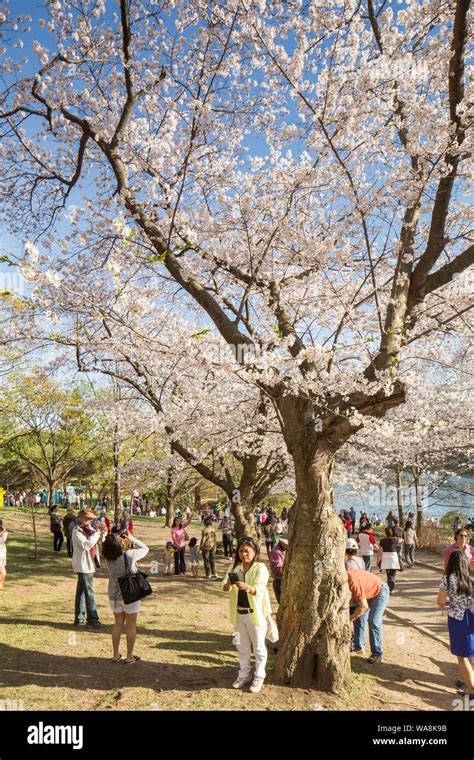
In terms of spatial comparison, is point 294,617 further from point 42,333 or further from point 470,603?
point 42,333

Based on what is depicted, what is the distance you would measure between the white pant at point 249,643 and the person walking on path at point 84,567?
3.05 meters

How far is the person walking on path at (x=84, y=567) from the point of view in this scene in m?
7.35

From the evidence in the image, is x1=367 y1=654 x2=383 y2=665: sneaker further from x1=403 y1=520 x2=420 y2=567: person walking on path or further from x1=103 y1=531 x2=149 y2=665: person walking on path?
x1=403 y1=520 x2=420 y2=567: person walking on path

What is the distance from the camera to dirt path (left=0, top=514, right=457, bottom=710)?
480cm

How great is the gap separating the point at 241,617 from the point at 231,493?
5.75m

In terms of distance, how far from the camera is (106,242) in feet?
24.4

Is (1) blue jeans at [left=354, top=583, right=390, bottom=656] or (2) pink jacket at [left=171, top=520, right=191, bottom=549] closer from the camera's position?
(1) blue jeans at [left=354, top=583, right=390, bottom=656]

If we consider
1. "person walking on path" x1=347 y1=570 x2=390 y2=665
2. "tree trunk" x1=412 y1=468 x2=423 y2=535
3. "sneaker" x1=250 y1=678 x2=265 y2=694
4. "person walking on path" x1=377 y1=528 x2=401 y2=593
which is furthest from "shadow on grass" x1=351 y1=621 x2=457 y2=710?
"tree trunk" x1=412 y1=468 x2=423 y2=535

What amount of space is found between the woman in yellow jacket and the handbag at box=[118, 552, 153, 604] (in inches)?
42.5

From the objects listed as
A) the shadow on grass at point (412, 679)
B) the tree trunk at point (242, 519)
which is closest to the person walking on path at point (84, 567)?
the shadow on grass at point (412, 679)

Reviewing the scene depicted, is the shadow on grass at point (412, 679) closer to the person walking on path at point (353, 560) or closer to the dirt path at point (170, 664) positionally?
the dirt path at point (170, 664)
